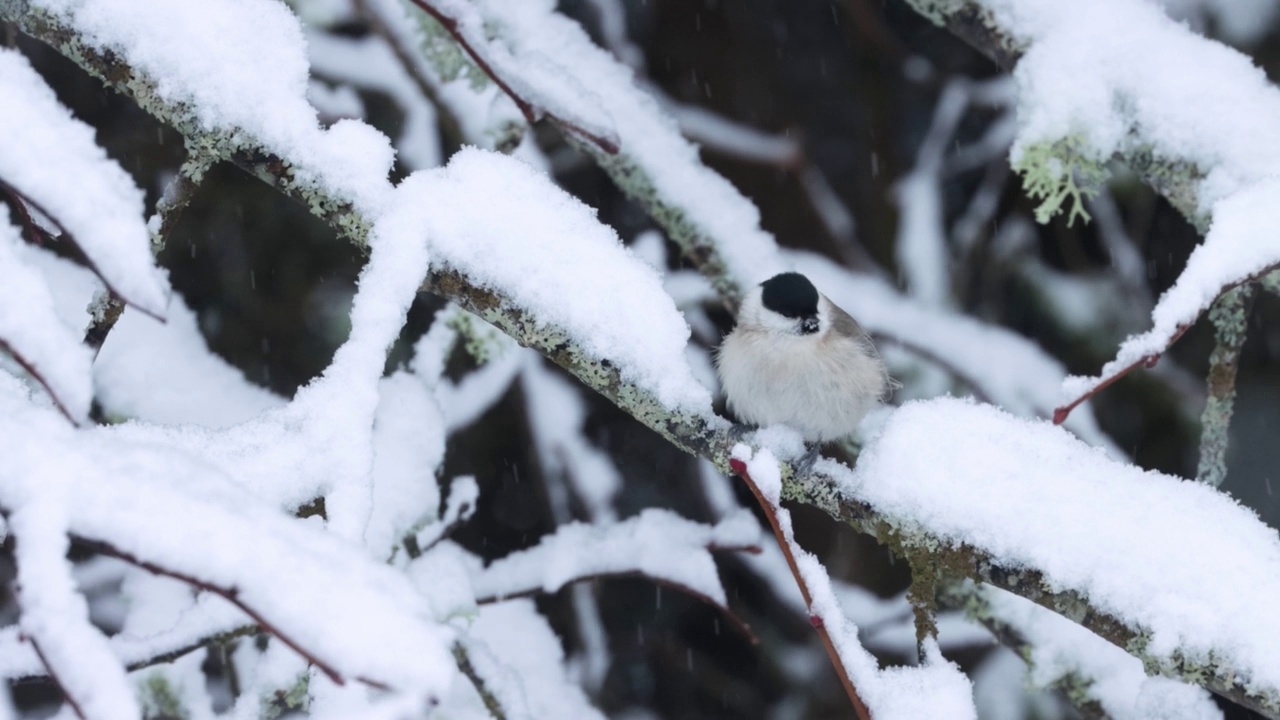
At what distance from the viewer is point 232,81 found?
1518mm

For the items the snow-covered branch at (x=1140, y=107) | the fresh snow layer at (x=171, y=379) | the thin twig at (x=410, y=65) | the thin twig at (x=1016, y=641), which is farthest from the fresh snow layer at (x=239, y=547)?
the thin twig at (x=410, y=65)

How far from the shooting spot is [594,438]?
3326mm

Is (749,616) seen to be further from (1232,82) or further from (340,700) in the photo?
(340,700)

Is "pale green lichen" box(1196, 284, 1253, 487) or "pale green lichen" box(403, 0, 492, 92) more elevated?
"pale green lichen" box(1196, 284, 1253, 487)

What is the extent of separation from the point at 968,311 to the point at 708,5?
1389 mm

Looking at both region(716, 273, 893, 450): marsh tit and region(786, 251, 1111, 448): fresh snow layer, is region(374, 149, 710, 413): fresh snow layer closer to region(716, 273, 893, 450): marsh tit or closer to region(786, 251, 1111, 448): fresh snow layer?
region(716, 273, 893, 450): marsh tit

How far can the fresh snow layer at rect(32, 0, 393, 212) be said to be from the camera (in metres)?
1.51

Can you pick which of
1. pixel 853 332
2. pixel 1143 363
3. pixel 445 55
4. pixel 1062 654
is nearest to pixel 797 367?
pixel 853 332

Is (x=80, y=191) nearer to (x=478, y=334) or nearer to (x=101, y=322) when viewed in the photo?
(x=101, y=322)

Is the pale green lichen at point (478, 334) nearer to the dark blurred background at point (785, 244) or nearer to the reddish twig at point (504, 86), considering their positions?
the dark blurred background at point (785, 244)

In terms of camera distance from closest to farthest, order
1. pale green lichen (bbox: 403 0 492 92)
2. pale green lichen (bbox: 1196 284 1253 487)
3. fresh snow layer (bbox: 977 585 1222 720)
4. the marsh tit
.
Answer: pale green lichen (bbox: 1196 284 1253 487), fresh snow layer (bbox: 977 585 1222 720), the marsh tit, pale green lichen (bbox: 403 0 492 92)

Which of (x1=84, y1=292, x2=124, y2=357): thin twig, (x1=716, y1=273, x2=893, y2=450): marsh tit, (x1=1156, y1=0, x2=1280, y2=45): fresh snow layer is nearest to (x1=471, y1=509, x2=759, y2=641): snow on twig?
(x1=716, y1=273, x2=893, y2=450): marsh tit

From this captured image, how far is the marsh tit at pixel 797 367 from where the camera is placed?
8.11 feet

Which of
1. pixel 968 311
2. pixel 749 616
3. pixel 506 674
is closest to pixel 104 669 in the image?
pixel 506 674
